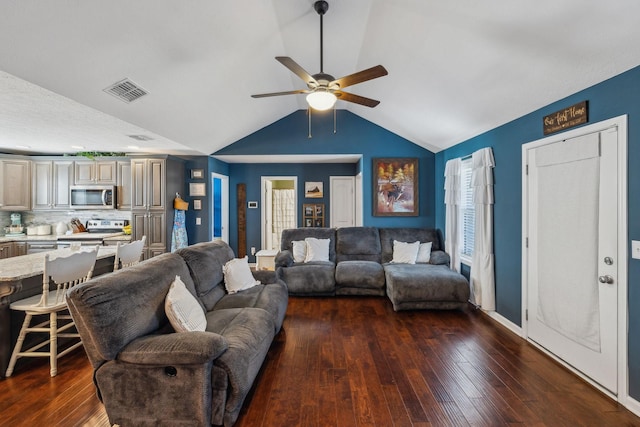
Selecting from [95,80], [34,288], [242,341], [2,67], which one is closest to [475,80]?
[242,341]

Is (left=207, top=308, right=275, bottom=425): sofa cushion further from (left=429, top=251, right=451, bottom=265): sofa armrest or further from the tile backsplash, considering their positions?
the tile backsplash

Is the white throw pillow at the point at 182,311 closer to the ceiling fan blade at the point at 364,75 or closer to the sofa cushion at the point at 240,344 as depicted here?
the sofa cushion at the point at 240,344

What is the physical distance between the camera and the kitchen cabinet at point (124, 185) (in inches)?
199

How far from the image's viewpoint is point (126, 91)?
2.81 meters

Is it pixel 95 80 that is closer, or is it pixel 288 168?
pixel 95 80

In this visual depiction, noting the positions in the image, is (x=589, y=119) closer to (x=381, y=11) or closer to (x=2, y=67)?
(x=381, y=11)

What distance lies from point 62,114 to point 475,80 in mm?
4409

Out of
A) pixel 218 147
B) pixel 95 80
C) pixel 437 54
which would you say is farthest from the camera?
pixel 218 147

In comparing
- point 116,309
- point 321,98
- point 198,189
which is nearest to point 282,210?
point 198,189

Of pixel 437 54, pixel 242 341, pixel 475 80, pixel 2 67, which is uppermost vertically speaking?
pixel 437 54

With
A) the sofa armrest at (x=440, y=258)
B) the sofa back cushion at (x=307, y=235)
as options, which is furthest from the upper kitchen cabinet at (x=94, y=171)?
the sofa armrest at (x=440, y=258)

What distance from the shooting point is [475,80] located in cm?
289

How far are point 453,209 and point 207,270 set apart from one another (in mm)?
3717

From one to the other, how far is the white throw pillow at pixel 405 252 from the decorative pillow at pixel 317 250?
114 centimetres
